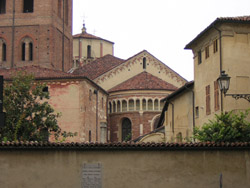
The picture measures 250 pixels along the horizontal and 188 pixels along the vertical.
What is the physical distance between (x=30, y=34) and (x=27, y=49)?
150 centimetres

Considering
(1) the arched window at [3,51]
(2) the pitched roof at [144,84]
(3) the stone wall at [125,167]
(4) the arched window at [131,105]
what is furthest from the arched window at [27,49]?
(3) the stone wall at [125,167]

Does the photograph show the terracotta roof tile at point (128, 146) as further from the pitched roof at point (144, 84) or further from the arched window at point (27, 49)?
the pitched roof at point (144, 84)

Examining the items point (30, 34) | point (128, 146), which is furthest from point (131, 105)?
point (128, 146)

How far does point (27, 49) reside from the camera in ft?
199

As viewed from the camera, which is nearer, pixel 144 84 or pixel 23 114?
pixel 23 114

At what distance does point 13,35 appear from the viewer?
61000 mm

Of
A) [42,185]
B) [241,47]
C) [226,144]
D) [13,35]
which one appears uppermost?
[13,35]

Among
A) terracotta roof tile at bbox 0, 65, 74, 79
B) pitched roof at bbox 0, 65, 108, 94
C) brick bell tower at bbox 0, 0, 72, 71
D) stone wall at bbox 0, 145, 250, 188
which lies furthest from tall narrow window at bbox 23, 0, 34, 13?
stone wall at bbox 0, 145, 250, 188

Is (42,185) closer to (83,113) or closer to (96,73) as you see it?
(83,113)

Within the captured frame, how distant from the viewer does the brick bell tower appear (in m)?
60.0

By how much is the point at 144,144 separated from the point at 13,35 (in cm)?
4244

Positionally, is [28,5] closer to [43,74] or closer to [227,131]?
[43,74]

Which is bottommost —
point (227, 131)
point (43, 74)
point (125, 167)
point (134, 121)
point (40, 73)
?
point (125, 167)

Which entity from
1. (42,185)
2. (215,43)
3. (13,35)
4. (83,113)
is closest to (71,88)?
(83,113)
